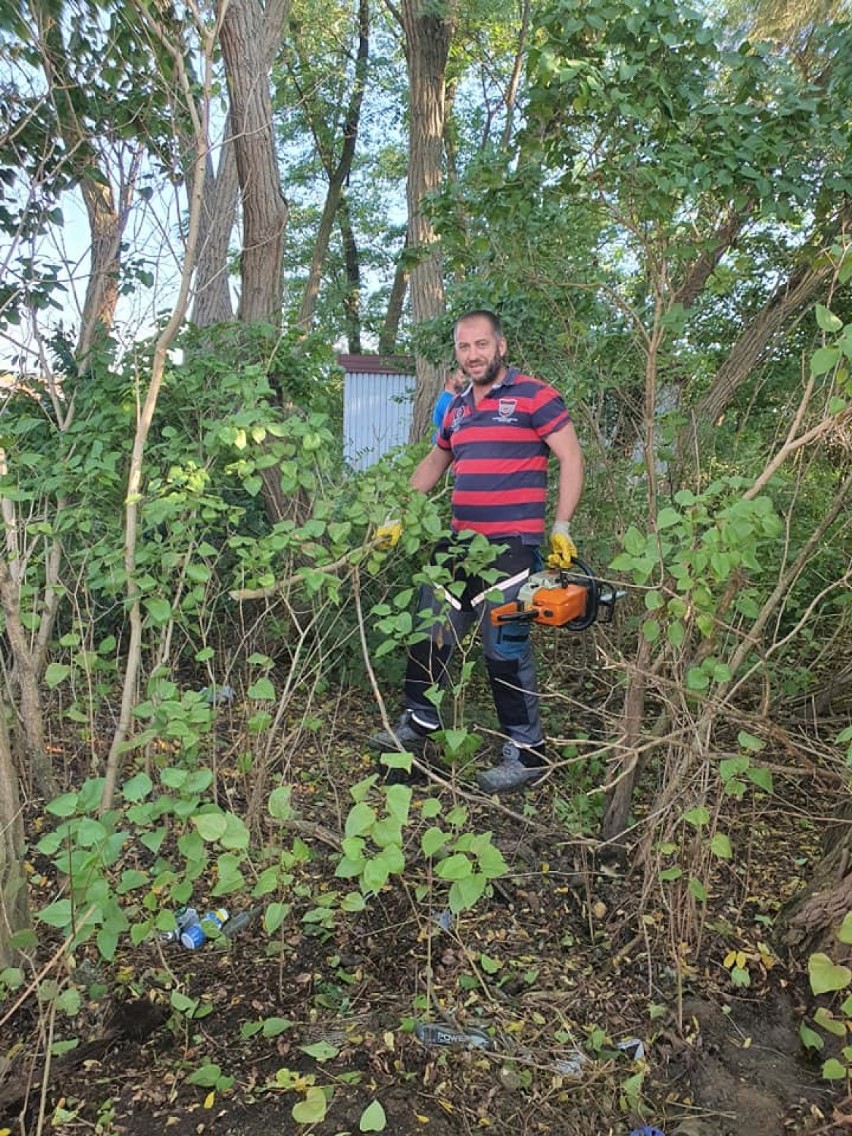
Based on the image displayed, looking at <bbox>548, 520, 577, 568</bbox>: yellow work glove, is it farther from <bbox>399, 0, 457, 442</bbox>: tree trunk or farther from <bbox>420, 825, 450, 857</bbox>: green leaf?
<bbox>399, 0, 457, 442</bbox>: tree trunk

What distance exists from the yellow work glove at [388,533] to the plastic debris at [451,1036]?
4.26 ft

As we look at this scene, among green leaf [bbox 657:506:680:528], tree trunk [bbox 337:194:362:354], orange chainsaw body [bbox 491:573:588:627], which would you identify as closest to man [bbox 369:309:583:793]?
orange chainsaw body [bbox 491:573:588:627]

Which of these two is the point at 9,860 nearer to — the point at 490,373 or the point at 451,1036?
the point at 451,1036

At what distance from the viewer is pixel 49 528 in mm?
2141

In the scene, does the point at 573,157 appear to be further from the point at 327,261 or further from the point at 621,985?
the point at 327,261

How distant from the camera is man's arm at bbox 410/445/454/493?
3.39m

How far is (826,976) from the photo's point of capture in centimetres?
162

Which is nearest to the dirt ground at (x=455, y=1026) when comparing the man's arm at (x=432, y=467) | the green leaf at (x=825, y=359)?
the green leaf at (x=825, y=359)

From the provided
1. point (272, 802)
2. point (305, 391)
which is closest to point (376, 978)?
point (272, 802)

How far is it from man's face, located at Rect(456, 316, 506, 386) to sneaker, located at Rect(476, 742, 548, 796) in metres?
1.49

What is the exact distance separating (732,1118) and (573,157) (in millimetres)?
2882

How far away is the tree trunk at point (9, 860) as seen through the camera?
1.87 m

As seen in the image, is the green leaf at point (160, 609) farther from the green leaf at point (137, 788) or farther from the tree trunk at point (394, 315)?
the tree trunk at point (394, 315)

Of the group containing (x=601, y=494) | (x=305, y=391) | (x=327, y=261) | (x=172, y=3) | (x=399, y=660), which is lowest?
(x=399, y=660)
